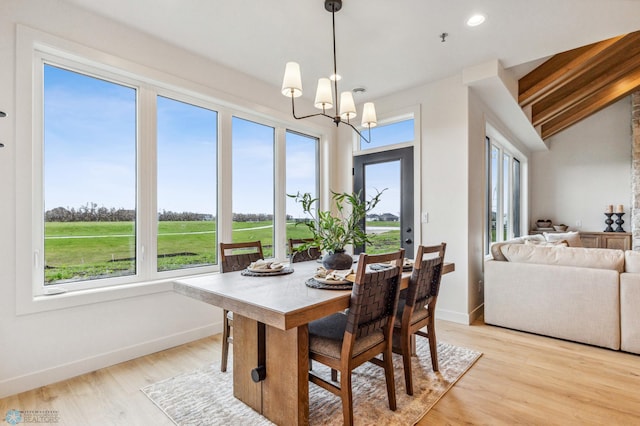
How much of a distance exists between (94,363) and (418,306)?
2455 millimetres

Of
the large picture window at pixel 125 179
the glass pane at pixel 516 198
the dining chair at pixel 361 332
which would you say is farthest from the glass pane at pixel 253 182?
the glass pane at pixel 516 198

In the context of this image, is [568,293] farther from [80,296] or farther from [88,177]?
[88,177]

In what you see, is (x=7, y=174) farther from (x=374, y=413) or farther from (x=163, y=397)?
(x=374, y=413)

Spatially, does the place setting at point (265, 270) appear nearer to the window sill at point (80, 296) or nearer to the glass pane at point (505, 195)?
the window sill at point (80, 296)

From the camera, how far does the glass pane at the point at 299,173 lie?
4.29 meters

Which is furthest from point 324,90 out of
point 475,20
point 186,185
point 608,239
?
point 608,239


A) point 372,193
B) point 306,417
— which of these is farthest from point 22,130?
point 372,193

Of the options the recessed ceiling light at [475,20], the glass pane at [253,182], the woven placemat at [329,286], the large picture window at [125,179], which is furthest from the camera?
the glass pane at [253,182]

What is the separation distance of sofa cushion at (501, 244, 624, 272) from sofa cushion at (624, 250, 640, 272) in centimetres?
3

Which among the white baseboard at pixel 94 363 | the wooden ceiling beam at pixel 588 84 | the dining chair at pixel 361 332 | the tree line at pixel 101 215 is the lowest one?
the white baseboard at pixel 94 363

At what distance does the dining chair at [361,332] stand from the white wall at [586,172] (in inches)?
282

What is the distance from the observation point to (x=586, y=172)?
274 inches

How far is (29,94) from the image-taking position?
2223 mm

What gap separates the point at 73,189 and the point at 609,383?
13.8 ft
